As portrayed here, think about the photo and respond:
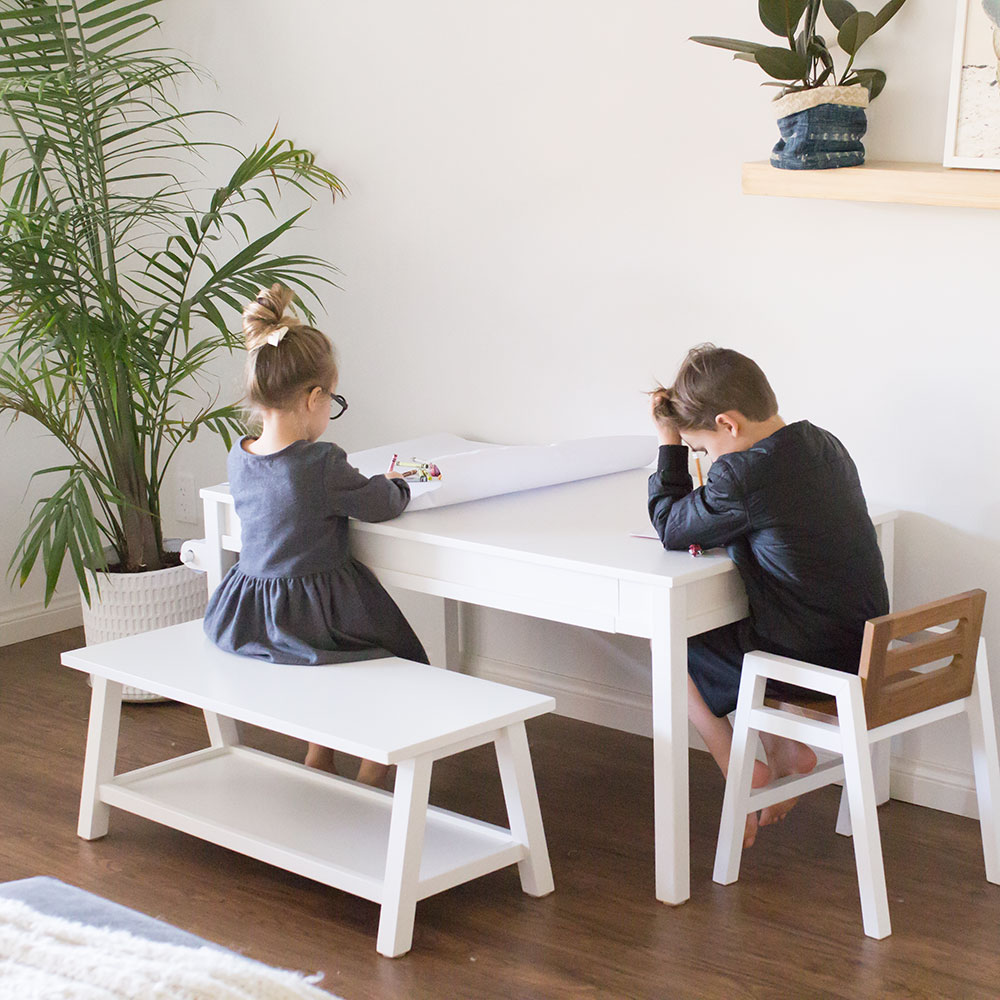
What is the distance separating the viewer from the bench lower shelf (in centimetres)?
227

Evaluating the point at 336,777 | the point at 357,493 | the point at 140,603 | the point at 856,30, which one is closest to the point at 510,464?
the point at 357,493

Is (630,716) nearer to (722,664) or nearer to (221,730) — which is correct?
(722,664)

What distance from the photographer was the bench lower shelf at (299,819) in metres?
2.27

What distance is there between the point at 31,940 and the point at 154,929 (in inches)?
5.0

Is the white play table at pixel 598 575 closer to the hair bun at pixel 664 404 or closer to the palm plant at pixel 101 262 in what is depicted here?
the hair bun at pixel 664 404

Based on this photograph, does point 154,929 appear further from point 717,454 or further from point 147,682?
point 717,454

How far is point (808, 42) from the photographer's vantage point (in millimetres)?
2484

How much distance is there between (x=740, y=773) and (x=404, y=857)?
581mm

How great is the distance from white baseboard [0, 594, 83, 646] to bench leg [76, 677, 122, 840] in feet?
4.20

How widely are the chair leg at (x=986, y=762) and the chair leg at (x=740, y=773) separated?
37 centimetres

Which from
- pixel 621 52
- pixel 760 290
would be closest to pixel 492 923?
pixel 760 290

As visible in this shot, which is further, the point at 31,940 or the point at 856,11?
the point at 856,11

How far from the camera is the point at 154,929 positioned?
1.26 metres

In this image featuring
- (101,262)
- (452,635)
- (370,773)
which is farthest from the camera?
(452,635)
